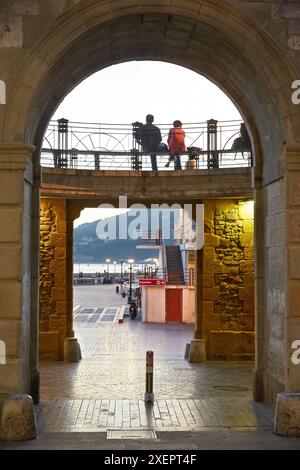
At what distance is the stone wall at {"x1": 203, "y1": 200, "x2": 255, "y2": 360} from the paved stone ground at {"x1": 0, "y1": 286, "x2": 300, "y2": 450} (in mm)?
868

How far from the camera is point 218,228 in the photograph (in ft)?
60.3

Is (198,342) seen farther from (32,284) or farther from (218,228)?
(32,284)

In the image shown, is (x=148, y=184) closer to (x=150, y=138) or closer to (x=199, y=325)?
(x=150, y=138)

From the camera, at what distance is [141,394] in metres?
12.5

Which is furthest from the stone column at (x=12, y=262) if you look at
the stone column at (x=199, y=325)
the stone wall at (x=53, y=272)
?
the stone column at (x=199, y=325)

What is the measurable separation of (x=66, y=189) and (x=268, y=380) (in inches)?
336

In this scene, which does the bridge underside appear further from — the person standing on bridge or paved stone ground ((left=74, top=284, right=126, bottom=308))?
paved stone ground ((left=74, top=284, right=126, bottom=308))

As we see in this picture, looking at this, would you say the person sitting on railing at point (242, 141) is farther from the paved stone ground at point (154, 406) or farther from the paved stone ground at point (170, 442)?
the paved stone ground at point (170, 442)

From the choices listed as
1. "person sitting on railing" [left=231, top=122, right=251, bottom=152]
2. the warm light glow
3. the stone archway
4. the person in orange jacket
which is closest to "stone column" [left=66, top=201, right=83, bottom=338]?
the person in orange jacket

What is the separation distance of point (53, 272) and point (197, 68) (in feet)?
27.1

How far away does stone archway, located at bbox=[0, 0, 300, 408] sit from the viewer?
9.44m

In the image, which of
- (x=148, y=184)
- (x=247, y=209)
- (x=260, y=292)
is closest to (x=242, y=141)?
(x=247, y=209)
